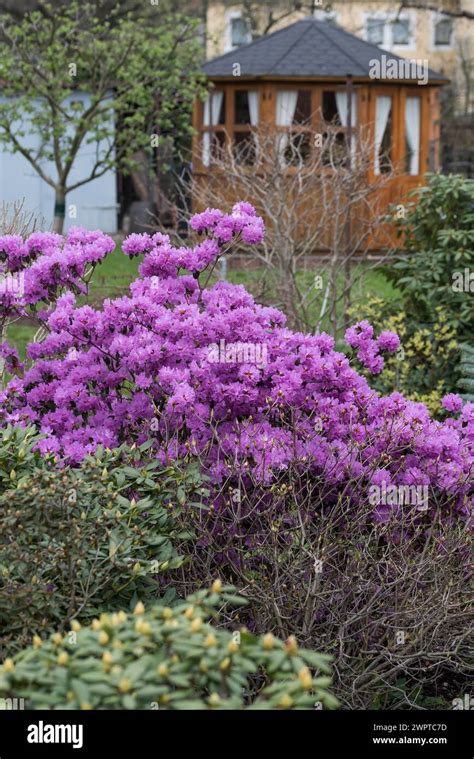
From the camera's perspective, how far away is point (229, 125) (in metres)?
21.3

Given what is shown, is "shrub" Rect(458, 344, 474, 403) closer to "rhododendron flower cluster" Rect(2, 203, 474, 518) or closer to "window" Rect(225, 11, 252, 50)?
"rhododendron flower cluster" Rect(2, 203, 474, 518)

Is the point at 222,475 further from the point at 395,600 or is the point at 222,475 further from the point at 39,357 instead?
the point at 39,357

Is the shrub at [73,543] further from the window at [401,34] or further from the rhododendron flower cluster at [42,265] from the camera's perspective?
the window at [401,34]

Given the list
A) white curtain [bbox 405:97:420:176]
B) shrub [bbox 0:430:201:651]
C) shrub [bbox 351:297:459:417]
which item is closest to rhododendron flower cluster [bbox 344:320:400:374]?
shrub [bbox 0:430:201:651]

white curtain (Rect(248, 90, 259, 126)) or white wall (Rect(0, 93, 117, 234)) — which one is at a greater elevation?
white curtain (Rect(248, 90, 259, 126))

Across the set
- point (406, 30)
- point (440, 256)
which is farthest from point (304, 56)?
point (406, 30)

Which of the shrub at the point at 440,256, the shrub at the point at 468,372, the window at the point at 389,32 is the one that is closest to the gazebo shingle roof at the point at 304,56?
the shrub at the point at 440,256

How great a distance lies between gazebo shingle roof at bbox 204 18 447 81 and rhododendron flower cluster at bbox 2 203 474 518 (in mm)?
15962

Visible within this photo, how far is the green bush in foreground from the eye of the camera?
2.74 metres

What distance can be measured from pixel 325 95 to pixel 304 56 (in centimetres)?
83

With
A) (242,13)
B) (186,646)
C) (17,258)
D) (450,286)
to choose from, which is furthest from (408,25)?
(186,646)

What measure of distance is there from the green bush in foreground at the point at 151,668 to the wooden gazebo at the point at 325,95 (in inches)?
716

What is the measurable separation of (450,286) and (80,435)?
176 inches

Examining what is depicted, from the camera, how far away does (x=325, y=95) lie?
69.9 feet
